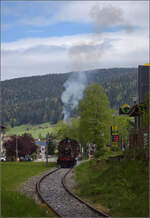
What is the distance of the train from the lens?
5375 cm

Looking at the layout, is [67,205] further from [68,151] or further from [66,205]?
[68,151]

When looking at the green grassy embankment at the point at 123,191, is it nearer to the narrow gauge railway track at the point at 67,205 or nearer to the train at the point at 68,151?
the narrow gauge railway track at the point at 67,205

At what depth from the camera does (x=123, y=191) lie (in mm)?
20922

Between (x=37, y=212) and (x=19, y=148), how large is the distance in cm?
9468

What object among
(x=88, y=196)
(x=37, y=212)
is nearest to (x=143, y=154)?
(x=88, y=196)

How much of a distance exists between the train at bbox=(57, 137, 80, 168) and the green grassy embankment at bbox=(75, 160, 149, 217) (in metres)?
27.0

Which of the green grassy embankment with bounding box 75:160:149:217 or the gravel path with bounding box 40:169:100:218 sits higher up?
the green grassy embankment with bounding box 75:160:149:217

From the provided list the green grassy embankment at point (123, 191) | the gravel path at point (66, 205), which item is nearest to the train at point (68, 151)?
the green grassy embankment at point (123, 191)

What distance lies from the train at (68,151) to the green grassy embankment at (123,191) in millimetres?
27019

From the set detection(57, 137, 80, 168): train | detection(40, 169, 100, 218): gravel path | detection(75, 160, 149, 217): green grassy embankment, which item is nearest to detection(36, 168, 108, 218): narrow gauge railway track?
detection(40, 169, 100, 218): gravel path

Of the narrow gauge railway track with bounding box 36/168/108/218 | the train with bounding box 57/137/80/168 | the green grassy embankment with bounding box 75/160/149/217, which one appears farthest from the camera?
the train with bounding box 57/137/80/168

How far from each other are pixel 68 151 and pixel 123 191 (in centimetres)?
3317

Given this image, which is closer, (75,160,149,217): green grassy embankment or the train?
(75,160,149,217): green grassy embankment

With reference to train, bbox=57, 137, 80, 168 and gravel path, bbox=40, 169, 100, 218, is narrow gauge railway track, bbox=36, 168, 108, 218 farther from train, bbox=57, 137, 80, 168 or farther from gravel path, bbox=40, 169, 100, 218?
train, bbox=57, 137, 80, 168
